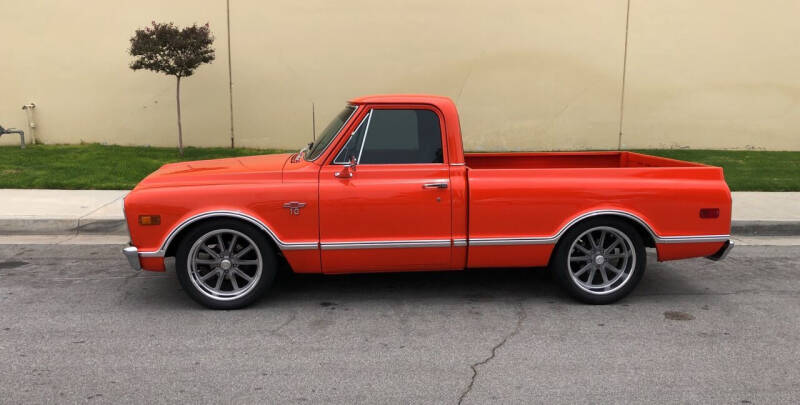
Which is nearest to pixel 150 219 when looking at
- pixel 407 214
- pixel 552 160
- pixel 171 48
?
pixel 407 214

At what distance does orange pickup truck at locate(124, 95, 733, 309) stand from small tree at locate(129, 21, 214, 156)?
22.6ft

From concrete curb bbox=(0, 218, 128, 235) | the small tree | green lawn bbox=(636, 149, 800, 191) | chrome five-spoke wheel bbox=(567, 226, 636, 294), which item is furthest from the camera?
the small tree

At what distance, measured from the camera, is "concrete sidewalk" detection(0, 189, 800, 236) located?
7.78 metres

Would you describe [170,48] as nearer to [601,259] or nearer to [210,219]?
[210,219]

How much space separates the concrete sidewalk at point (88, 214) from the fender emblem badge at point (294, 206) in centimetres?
373

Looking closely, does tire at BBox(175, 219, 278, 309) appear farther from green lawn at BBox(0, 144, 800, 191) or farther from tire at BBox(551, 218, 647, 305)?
green lawn at BBox(0, 144, 800, 191)

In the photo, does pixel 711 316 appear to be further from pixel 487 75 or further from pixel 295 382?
pixel 487 75

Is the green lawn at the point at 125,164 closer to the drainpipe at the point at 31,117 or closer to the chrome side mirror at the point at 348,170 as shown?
the drainpipe at the point at 31,117

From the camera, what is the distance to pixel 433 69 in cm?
1336

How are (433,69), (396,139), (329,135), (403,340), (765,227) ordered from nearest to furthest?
(403,340) < (396,139) < (329,135) < (765,227) < (433,69)

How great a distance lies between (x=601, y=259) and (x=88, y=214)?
598cm

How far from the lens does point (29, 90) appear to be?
13.1 meters

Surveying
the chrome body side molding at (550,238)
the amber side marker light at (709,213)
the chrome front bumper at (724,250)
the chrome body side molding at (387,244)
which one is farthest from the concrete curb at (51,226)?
the chrome front bumper at (724,250)

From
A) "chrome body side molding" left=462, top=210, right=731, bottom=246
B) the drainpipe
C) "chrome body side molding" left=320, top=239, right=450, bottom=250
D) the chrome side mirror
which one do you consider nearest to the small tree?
the drainpipe
